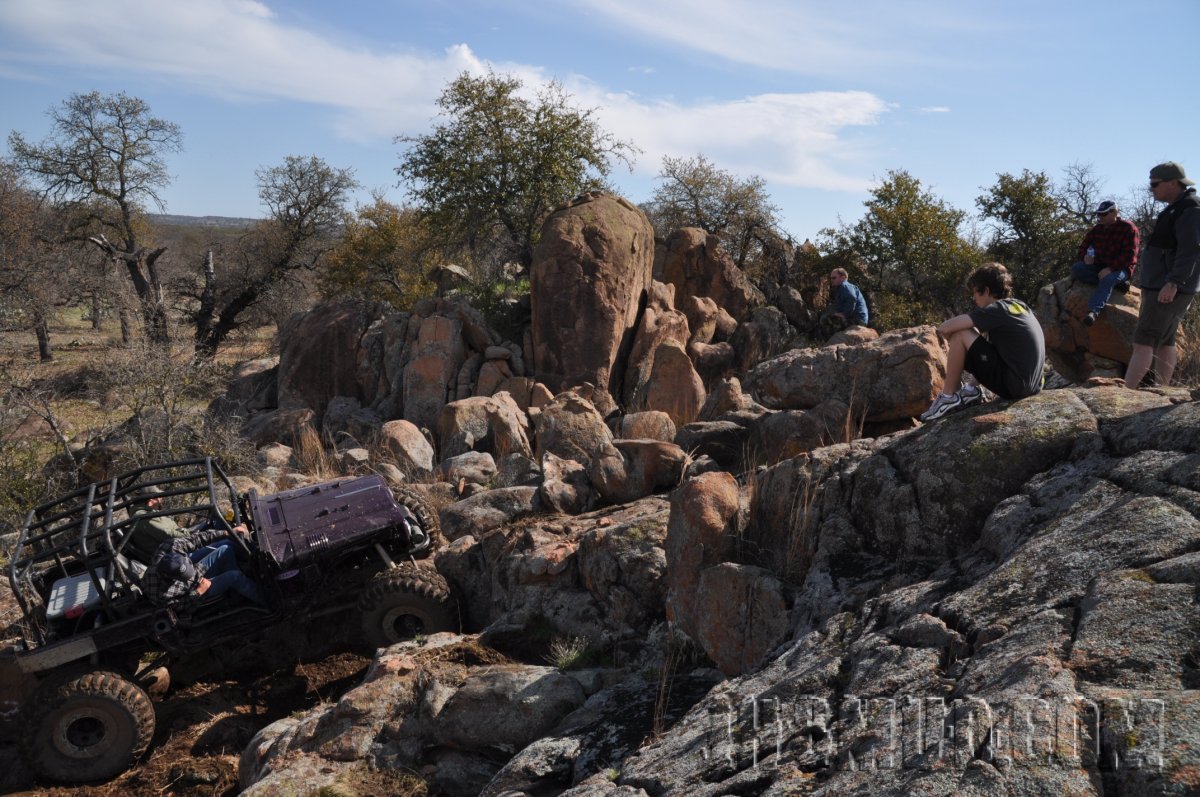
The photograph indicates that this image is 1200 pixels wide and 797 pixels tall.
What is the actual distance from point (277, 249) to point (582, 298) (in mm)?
15830

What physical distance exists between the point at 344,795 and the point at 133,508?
173 inches

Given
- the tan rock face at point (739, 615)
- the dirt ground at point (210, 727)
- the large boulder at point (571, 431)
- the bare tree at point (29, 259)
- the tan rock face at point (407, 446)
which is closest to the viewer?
the tan rock face at point (739, 615)

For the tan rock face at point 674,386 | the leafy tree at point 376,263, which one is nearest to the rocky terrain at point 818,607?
the tan rock face at point 674,386

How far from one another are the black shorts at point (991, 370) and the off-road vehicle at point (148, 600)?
495cm

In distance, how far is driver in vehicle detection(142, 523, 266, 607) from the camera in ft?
24.2

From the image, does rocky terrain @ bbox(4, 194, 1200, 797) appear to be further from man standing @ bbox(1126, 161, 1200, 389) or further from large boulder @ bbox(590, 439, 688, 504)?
man standing @ bbox(1126, 161, 1200, 389)

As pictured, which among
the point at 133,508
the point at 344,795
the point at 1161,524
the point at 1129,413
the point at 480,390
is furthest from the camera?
the point at 480,390

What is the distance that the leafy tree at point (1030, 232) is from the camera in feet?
62.5

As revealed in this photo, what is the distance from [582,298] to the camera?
17.1 metres

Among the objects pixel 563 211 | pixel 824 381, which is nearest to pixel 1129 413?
pixel 824 381

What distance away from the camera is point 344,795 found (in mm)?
5641

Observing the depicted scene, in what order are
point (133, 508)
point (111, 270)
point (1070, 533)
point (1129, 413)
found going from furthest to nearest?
1. point (111, 270)
2. point (133, 508)
3. point (1129, 413)
4. point (1070, 533)

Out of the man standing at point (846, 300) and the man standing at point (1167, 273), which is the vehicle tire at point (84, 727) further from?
the man standing at point (846, 300)

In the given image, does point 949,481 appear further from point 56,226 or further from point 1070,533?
point 56,226
